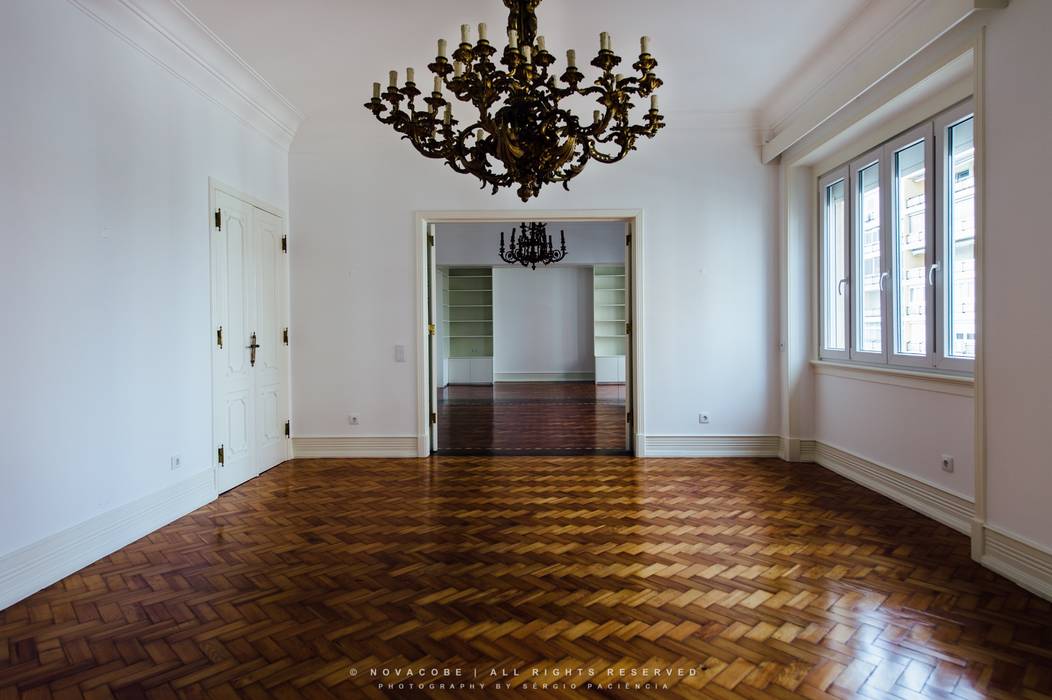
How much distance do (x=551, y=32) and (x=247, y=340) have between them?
3.18m

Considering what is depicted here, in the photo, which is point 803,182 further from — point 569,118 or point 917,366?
point 569,118

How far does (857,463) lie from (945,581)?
186 cm

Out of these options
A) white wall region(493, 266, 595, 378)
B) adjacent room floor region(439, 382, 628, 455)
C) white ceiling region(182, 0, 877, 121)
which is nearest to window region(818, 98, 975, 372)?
white ceiling region(182, 0, 877, 121)

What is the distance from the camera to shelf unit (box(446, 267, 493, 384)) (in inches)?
475

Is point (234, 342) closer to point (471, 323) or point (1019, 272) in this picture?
point (1019, 272)

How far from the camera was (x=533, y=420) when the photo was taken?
23.9ft

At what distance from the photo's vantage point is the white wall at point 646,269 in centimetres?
523

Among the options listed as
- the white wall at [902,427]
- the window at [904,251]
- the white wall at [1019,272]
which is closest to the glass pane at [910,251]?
the window at [904,251]

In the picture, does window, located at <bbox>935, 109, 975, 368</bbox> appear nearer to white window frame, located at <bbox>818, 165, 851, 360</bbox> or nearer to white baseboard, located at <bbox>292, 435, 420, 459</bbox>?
white window frame, located at <bbox>818, 165, 851, 360</bbox>

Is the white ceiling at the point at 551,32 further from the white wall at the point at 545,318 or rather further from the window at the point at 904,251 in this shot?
the white wall at the point at 545,318

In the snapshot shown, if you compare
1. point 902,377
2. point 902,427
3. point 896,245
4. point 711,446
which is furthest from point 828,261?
point 711,446

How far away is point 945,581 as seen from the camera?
259cm

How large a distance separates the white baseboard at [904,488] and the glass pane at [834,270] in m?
0.90

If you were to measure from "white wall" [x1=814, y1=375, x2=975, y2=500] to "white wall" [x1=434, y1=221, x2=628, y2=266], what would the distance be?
6.63 meters
